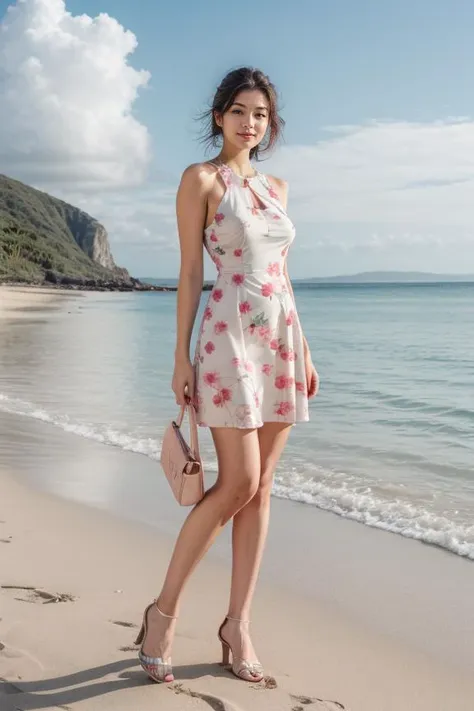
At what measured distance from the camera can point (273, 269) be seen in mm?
2707

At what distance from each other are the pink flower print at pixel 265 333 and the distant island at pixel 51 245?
7275 cm

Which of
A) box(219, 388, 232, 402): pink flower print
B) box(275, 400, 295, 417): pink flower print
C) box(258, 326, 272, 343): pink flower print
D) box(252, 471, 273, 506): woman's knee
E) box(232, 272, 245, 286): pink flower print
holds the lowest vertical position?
box(252, 471, 273, 506): woman's knee

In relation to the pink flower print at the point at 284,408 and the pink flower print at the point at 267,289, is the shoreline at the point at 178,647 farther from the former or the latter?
the pink flower print at the point at 267,289

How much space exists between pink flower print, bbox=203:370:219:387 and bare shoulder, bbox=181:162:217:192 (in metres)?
0.60

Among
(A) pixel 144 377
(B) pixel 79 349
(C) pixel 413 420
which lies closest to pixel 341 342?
(B) pixel 79 349

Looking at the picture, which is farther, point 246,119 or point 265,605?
point 265,605

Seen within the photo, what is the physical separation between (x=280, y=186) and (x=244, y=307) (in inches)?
22.2

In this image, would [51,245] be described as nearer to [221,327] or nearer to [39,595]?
[39,595]

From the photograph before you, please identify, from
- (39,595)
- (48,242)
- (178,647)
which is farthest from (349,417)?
(48,242)

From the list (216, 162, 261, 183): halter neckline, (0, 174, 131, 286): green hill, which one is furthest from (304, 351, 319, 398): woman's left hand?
(0, 174, 131, 286): green hill

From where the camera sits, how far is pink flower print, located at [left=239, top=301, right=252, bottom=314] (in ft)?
8.59

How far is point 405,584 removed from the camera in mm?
3711

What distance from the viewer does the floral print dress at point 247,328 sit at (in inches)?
102

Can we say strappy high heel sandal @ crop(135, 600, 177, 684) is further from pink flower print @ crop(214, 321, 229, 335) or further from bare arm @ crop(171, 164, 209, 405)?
pink flower print @ crop(214, 321, 229, 335)
